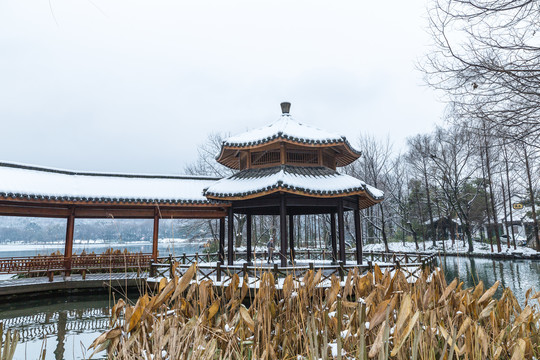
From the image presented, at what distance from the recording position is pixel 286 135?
9.67m

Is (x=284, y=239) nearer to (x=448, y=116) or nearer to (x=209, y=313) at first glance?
(x=448, y=116)

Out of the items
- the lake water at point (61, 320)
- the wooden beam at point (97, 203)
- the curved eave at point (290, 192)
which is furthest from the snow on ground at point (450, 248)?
the wooden beam at point (97, 203)

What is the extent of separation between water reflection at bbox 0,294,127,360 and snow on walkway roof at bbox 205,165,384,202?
4.29 metres

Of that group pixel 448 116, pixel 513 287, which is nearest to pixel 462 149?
pixel 513 287

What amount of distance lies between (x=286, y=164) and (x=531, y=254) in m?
16.7

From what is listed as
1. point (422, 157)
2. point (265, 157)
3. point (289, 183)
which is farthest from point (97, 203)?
point (422, 157)

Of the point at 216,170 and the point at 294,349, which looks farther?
the point at 216,170

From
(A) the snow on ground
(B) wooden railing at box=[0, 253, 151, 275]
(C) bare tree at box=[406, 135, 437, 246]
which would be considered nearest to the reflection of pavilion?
(B) wooden railing at box=[0, 253, 151, 275]

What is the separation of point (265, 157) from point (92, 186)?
6.50m

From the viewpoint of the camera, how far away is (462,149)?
24.3 meters

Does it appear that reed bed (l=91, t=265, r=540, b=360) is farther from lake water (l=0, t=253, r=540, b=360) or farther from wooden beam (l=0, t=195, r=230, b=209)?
wooden beam (l=0, t=195, r=230, b=209)

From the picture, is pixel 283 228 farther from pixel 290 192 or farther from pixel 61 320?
pixel 61 320

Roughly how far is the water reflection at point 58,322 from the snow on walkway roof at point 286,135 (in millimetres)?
6056

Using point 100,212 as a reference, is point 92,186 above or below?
above
